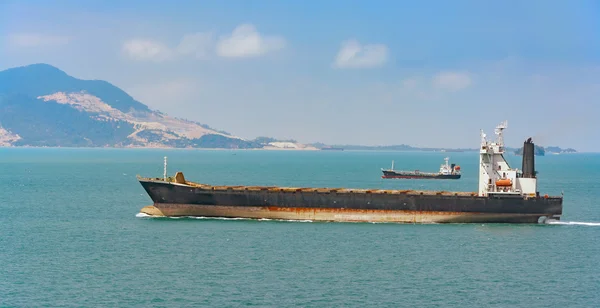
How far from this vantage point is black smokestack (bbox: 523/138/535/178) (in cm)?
6588

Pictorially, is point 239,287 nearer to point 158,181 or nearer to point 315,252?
point 315,252

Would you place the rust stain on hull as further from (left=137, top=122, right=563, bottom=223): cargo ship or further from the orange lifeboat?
the orange lifeboat

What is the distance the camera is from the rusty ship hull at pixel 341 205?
64.8 metres

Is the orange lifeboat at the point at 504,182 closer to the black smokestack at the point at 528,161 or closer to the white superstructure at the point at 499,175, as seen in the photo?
the white superstructure at the point at 499,175

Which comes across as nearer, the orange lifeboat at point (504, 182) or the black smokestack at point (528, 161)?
the orange lifeboat at point (504, 182)

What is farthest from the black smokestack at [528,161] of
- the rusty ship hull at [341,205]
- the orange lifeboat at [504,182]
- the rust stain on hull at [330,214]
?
the rust stain on hull at [330,214]

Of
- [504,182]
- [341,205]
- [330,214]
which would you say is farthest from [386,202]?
[504,182]

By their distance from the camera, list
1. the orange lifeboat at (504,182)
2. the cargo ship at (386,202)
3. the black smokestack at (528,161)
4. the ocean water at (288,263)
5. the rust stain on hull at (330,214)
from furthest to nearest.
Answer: the black smokestack at (528,161) → the rust stain on hull at (330,214) → the orange lifeboat at (504,182) → the cargo ship at (386,202) → the ocean water at (288,263)

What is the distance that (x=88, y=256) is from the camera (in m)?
49.6

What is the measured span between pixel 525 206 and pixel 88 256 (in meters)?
36.8

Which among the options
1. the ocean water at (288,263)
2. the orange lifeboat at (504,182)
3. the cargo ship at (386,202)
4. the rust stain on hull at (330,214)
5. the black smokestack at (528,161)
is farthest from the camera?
the black smokestack at (528,161)

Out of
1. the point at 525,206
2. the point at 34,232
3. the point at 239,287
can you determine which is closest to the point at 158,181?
the point at 34,232

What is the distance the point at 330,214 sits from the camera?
6638 cm

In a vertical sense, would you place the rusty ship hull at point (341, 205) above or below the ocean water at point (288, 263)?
above
